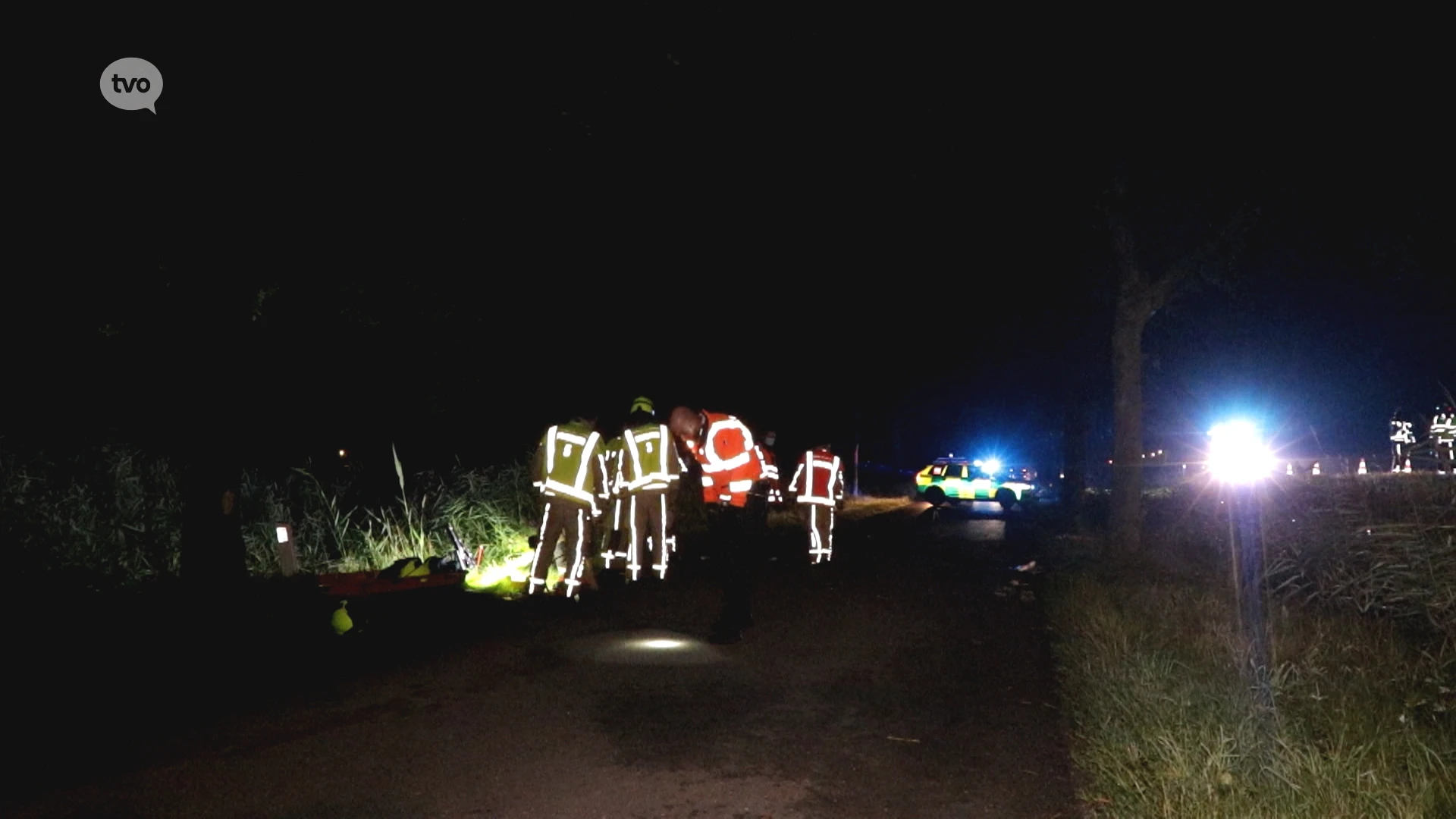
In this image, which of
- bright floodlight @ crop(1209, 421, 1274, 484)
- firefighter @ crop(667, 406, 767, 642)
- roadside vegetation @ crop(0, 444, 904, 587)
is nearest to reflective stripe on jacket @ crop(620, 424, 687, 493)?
firefighter @ crop(667, 406, 767, 642)

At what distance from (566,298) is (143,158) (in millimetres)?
9394

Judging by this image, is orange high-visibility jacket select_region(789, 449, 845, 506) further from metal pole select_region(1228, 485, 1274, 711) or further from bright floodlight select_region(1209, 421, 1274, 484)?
bright floodlight select_region(1209, 421, 1274, 484)

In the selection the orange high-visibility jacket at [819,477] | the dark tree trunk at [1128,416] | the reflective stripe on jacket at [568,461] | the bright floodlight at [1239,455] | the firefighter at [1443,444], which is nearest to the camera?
the firefighter at [1443,444]

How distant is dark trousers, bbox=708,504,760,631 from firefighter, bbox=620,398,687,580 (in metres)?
1.73

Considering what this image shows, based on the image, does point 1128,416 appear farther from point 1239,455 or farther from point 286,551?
point 286,551

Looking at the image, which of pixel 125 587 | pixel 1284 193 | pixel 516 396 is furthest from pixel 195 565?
pixel 1284 193

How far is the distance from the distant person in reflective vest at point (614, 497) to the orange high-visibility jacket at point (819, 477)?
2650 mm

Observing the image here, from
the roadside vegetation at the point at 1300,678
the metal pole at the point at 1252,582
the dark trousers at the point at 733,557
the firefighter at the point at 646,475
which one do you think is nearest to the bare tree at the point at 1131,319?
the metal pole at the point at 1252,582

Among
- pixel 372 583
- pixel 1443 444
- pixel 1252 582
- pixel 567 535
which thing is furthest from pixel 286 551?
pixel 1443 444

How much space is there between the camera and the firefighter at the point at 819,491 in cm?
1473

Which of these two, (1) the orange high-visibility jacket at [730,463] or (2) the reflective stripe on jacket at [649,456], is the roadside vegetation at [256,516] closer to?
(2) the reflective stripe on jacket at [649,456]

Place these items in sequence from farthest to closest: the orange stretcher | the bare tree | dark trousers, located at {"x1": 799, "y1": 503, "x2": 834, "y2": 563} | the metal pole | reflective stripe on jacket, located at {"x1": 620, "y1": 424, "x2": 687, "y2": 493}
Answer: the bare tree
dark trousers, located at {"x1": 799, "y1": 503, "x2": 834, "y2": 563}
reflective stripe on jacket, located at {"x1": 620, "y1": 424, "x2": 687, "y2": 493}
the orange stretcher
the metal pole

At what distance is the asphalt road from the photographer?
18.2 ft

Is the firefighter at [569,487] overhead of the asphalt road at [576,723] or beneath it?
overhead
